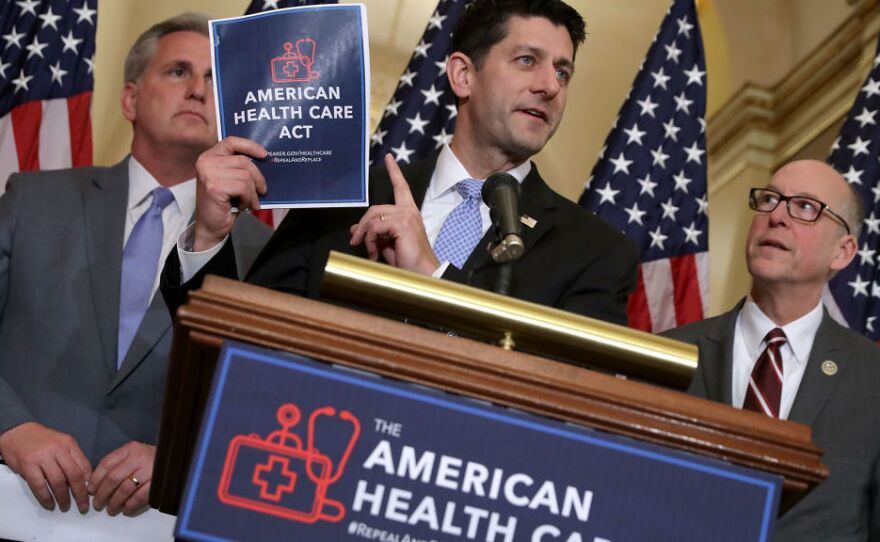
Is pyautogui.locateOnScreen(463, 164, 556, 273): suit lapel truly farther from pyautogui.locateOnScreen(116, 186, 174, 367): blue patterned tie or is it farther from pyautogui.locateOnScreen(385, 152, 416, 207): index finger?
pyautogui.locateOnScreen(116, 186, 174, 367): blue patterned tie

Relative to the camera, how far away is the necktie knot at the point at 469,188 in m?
2.39

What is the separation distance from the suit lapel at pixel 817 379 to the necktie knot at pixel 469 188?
1.07m

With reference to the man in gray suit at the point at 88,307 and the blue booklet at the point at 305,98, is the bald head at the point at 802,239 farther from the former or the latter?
the blue booklet at the point at 305,98

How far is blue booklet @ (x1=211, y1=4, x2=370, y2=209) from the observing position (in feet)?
6.42

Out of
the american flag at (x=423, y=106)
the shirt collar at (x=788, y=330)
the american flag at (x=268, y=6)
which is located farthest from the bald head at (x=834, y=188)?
the american flag at (x=268, y=6)

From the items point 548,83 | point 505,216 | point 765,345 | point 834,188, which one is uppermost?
point 834,188

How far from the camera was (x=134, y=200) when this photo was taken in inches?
124

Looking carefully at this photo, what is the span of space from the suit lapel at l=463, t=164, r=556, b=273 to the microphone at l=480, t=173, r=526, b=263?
1.39 feet

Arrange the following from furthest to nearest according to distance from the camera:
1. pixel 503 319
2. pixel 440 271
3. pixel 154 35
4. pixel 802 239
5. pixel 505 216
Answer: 1. pixel 154 35
2. pixel 802 239
3. pixel 440 271
4. pixel 505 216
5. pixel 503 319

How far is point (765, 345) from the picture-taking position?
123 inches

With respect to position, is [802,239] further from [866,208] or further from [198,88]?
[198,88]

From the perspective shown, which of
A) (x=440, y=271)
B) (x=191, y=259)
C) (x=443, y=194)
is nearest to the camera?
(x=440, y=271)

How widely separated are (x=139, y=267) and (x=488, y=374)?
1958 millimetres

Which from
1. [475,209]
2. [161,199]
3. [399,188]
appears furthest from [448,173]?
[161,199]
